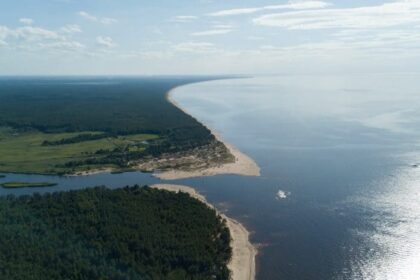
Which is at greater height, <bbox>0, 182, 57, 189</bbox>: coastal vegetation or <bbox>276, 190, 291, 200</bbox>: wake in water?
<bbox>276, 190, 291, 200</bbox>: wake in water

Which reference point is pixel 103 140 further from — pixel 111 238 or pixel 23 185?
pixel 111 238

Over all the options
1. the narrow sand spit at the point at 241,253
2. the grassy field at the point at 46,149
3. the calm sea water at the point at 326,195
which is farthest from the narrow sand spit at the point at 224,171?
the narrow sand spit at the point at 241,253

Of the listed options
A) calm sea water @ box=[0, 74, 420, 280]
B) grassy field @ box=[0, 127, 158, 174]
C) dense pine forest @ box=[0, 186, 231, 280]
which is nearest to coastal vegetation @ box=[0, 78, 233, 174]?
grassy field @ box=[0, 127, 158, 174]

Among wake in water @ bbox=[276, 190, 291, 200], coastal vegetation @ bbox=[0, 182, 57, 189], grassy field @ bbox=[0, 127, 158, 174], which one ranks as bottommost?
coastal vegetation @ bbox=[0, 182, 57, 189]

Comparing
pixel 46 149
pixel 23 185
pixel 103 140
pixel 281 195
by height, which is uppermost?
pixel 103 140

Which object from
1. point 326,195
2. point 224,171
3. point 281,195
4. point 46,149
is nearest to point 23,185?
point 46,149

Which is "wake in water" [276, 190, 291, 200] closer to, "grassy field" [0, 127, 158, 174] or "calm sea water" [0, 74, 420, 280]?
"calm sea water" [0, 74, 420, 280]

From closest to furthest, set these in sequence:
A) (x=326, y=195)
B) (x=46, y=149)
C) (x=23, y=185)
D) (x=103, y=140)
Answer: (x=326, y=195)
(x=23, y=185)
(x=46, y=149)
(x=103, y=140)

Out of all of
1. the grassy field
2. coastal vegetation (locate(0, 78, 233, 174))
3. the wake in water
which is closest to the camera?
the wake in water
